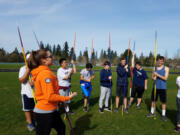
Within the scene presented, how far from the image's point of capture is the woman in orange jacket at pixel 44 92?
1940 millimetres

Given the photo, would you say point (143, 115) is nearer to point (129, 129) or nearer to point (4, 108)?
point (129, 129)

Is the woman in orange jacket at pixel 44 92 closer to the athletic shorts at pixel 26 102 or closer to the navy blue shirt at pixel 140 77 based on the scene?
the athletic shorts at pixel 26 102

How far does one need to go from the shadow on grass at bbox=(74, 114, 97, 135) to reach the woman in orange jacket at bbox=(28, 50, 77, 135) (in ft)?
6.57

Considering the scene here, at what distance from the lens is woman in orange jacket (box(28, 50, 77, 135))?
1.94m

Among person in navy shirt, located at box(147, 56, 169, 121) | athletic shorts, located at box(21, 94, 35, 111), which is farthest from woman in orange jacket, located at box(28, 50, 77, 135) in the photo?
person in navy shirt, located at box(147, 56, 169, 121)

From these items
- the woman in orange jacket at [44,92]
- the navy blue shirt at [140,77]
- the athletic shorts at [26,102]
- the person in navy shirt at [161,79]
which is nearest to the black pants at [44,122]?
the woman in orange jacket at [44,92]

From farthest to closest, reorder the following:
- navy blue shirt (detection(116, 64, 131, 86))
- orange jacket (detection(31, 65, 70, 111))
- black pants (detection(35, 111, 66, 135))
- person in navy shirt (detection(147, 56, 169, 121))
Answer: navy blue shirt (detection(116, 64, 131, 86)) → person in navy shirt (detection(147, 56, 169, 121)) → black pants (detection(35, 111, 66, 135)) → orange jacket (detection(31, 65, 70, 111))

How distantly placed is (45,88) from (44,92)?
7 cm

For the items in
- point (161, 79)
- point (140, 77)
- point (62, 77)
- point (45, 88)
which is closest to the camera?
point (45, 88)

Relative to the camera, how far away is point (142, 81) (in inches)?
233

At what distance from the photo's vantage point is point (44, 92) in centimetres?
195

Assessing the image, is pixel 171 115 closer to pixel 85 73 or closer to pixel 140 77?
pixel 140 77

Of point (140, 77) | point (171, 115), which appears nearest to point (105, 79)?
point (140, 77)

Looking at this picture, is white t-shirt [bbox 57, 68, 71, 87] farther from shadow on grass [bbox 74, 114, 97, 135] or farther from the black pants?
the black pants
